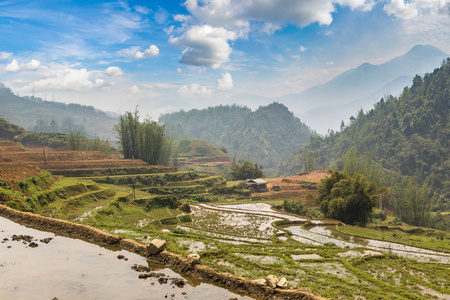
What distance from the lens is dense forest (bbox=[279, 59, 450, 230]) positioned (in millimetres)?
72438

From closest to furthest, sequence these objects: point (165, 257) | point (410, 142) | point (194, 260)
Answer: point (194, 260), point (165, 257), point (410, 142)

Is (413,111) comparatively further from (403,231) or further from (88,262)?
(88,262)

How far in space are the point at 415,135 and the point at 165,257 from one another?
338 ft

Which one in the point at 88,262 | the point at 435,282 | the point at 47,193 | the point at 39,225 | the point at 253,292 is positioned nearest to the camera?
the point at 253,292

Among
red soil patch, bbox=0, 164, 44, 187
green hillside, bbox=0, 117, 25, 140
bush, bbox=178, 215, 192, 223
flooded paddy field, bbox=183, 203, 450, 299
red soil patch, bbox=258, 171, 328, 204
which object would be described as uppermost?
green hillside, bbox=0, 117, 25, 140

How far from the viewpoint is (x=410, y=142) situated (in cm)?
9244

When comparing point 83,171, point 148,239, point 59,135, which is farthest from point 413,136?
point 59,135

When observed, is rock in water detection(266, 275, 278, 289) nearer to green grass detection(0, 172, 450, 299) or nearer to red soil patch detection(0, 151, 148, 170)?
green grass detection(0, 172, 450, 299)

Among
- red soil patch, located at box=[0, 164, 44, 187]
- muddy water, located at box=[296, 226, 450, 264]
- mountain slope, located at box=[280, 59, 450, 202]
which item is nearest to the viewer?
muddy water, located at box=[296, 226, 450, 264]

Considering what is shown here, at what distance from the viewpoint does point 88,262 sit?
1073 centimetres

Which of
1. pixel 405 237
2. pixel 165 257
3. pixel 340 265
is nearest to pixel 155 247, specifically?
pixel 165 257

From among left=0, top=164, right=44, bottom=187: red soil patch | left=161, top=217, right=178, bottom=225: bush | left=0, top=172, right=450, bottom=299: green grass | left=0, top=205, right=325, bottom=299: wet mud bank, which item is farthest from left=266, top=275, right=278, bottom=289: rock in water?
left=0, top=164, right=44, bottom=187: red soil patch

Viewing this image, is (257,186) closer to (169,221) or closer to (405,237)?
(405,237)

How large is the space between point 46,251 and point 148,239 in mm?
4296
